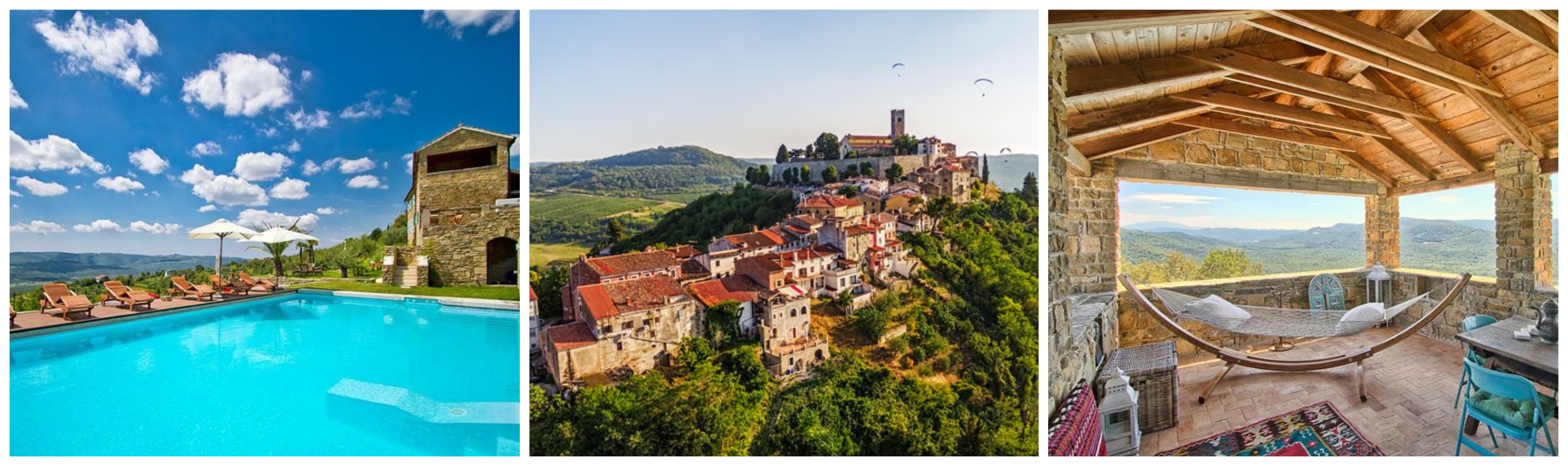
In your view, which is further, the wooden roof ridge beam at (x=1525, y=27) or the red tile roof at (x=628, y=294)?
the red tile roof at (x=628, y=294)

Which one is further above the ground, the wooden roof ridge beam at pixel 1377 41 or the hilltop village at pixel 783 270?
the wooden roof ridge beam at pixel 1377 41

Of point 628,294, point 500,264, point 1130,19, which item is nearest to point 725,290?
point 628,294

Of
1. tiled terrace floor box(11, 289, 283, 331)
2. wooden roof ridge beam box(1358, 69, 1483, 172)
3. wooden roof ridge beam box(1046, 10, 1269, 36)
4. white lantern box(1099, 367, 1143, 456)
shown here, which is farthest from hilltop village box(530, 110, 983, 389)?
tiled terrace floor box(11, 289, 283, 331)

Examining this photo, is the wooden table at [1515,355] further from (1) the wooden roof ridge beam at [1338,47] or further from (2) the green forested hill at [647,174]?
(2) the green forested hill at [647,174]

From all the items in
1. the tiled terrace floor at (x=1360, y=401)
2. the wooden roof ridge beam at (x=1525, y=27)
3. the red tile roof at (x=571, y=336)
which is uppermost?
the wooden roof ridge beam at (x=1525, y=27)

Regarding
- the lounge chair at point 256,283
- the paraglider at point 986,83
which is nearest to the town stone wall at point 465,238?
the lounge chair at point 256,283

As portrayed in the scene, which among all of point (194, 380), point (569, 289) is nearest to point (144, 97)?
point (194, 380)
